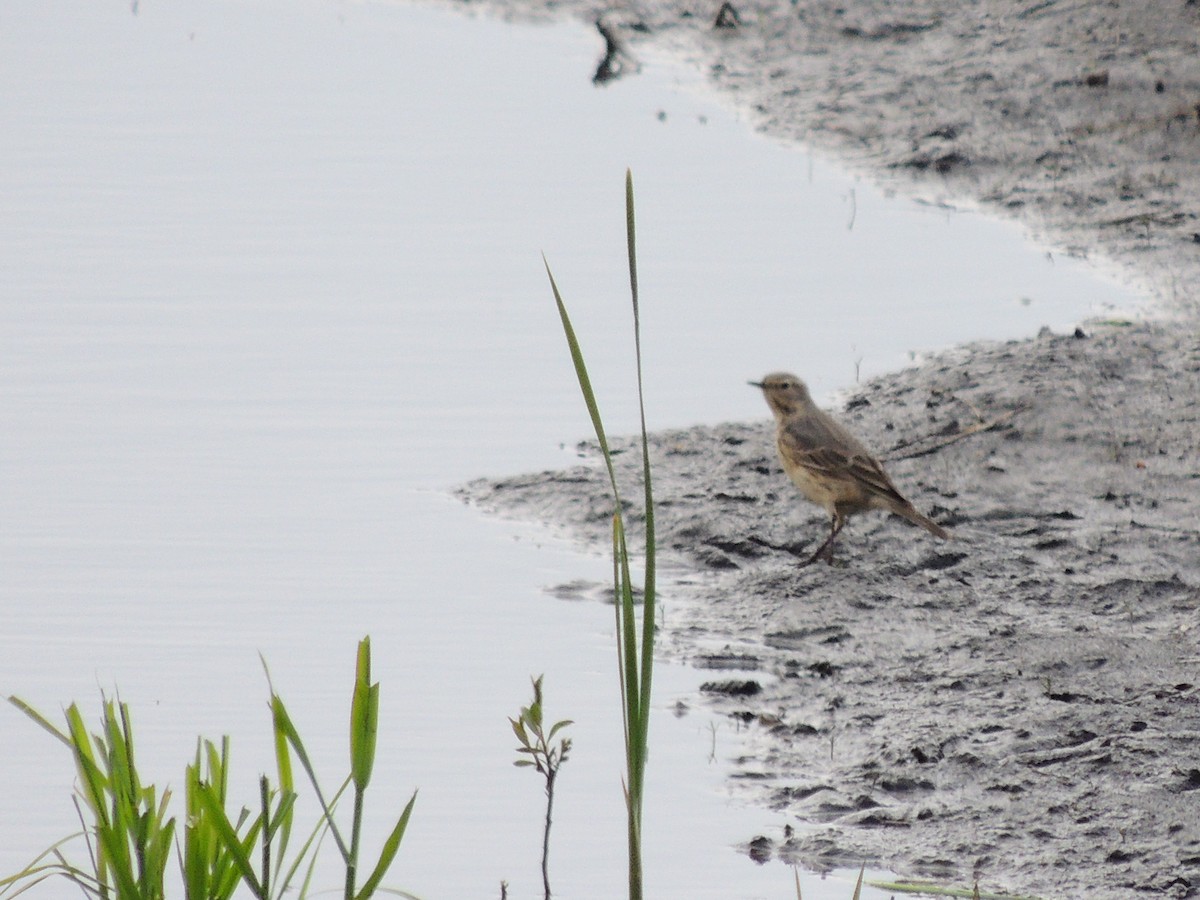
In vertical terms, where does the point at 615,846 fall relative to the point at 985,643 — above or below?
below

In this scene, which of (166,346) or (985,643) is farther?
(166,346)

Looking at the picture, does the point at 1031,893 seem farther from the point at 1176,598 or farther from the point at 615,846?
the point at 1176,598

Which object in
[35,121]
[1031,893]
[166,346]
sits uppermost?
[35,121]

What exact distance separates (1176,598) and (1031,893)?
6.69 ft

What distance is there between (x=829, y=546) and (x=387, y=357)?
2.44 meters

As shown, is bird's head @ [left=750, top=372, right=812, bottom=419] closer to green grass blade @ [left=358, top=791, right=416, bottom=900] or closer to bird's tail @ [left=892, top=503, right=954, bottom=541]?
bird's tail @ [left=892, top=503, right=954, bottom=541]

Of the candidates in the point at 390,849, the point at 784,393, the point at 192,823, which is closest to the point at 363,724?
the point at 390,849

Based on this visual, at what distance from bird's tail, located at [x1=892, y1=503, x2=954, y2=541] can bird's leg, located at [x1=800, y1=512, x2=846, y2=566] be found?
22 centimetres

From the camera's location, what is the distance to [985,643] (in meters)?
5.54

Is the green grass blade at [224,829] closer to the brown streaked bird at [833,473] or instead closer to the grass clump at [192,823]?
the grass clump at [192,823]

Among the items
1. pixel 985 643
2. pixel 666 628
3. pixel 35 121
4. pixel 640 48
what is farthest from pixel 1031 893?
pixel 640 48

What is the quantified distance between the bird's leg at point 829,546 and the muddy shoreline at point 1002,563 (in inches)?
2.9

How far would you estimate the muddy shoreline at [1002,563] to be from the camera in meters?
4.46

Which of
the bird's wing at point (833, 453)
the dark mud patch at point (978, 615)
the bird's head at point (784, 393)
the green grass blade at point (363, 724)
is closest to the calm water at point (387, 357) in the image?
the dark mud patch at point (978, 615)
